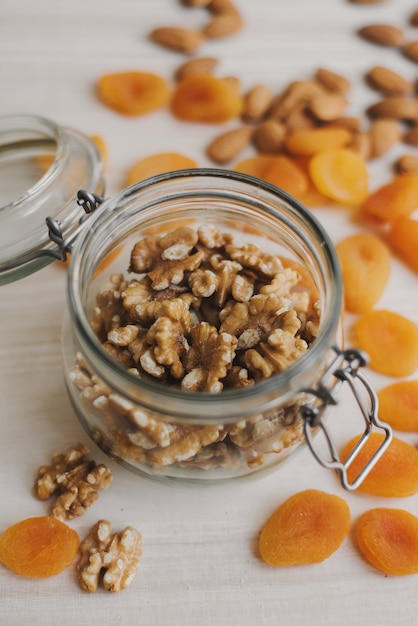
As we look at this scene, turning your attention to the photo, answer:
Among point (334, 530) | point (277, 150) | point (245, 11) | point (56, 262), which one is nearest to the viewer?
point (334, 530)

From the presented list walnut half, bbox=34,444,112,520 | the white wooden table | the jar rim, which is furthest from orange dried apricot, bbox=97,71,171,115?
walnut half, bbox=34,444,112,520

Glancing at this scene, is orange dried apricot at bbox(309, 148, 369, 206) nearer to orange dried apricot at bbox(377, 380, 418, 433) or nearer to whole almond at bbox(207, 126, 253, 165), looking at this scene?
whole almond at bbox(207, 126, 253, 165)

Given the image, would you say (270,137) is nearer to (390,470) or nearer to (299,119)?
(299,119)

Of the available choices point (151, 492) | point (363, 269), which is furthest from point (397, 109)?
point (151, 492)

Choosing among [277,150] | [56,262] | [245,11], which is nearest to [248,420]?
[56,262]

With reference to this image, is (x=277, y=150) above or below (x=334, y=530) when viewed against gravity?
above

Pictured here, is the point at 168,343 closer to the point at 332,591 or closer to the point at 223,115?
the point at 332,591

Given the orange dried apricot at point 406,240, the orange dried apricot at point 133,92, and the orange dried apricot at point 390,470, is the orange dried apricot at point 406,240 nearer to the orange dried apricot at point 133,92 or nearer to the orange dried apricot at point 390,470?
the orange dried apricot at point 390,470
